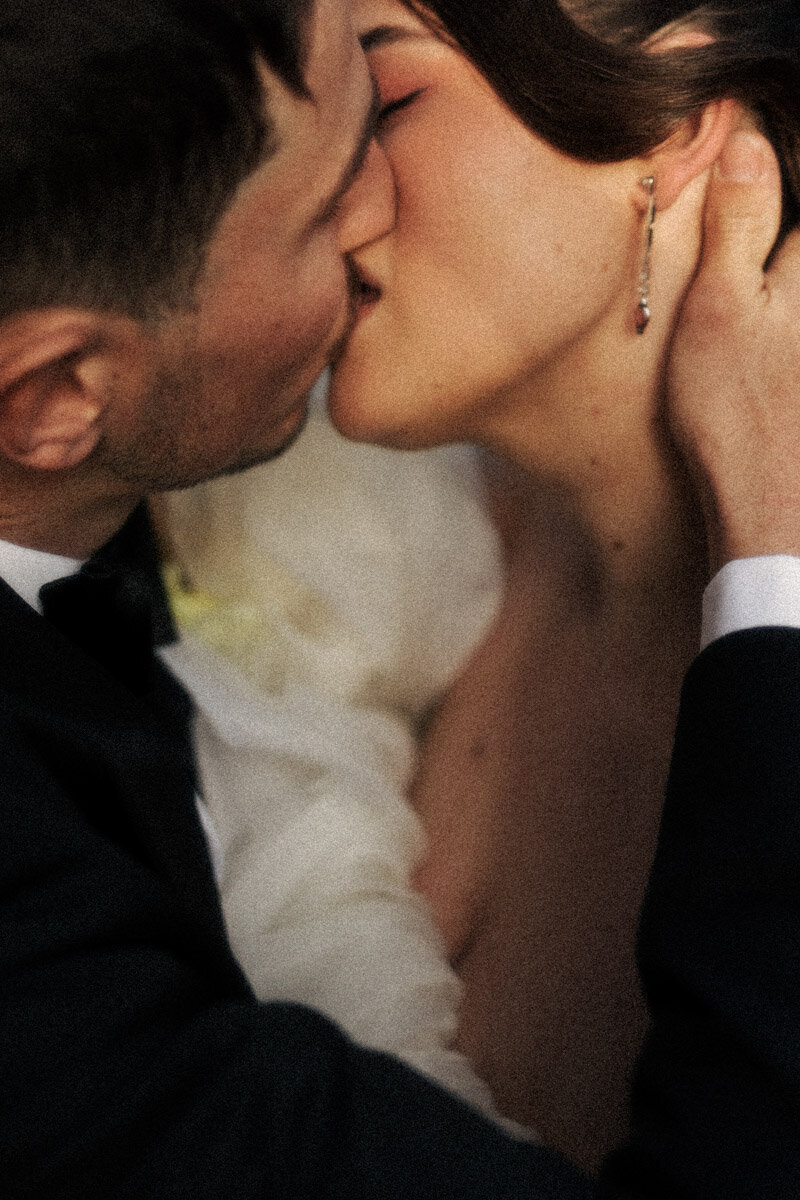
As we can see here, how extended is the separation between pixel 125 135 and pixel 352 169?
0.91 ft

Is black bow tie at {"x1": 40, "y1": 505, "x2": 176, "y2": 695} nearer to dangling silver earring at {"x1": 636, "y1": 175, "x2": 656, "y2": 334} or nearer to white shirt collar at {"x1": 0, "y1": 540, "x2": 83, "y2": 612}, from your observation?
white shirt collar at {"x1": 0, "y1": 540, "x2": 83, "y2": 612}

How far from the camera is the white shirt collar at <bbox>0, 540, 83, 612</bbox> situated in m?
1.05

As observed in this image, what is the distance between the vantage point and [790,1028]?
30.3 inches

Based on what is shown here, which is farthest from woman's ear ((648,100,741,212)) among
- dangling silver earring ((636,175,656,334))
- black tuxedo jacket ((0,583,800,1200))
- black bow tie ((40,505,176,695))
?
black bow tie ((40,505,176,695))

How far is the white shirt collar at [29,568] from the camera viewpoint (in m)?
1.05

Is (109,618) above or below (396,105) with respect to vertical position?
below

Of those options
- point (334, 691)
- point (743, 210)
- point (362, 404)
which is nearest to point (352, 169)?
point (362, 404)

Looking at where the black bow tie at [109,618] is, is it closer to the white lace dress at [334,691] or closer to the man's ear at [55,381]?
the man's ear at [55,381]

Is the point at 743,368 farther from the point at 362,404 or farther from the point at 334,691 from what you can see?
the point at 334,691

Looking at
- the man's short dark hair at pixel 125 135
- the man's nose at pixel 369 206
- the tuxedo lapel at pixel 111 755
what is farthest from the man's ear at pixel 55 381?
the man's nose at pixel 369 206

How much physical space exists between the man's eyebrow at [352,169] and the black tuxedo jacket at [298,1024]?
458 millimetres

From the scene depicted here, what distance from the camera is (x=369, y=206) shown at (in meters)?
1.11

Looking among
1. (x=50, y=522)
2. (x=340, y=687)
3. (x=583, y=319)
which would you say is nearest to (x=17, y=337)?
(x=50, y=522)

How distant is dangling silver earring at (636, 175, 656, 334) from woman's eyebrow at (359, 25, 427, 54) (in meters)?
0.27
